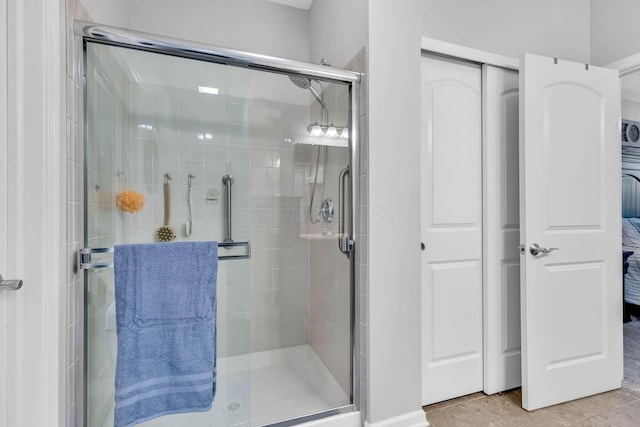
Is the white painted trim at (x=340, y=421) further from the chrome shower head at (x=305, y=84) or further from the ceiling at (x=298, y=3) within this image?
the ceiling at (x=298, y=3)

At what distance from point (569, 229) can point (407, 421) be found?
144 centimetres

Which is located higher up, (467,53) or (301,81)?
(467,53)

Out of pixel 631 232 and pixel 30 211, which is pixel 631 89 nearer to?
pixel 631 232

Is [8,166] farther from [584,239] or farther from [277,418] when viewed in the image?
[584,239]

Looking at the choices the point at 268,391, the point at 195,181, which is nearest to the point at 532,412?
the point at 268,391

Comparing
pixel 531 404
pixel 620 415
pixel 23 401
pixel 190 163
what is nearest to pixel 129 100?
pixel 190 163

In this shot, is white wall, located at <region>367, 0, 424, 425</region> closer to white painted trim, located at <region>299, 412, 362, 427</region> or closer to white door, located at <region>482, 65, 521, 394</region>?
white painted trim, located at <region>299, 412, 362, 427</region>

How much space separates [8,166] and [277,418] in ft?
5.02

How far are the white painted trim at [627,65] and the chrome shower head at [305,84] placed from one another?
1.95m

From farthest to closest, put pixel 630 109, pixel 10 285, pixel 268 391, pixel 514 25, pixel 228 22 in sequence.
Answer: pixel 630 109, pixel 228 22, pixel 514 25, pixel 268 391, pixel 10 285

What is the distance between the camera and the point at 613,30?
6.86ft


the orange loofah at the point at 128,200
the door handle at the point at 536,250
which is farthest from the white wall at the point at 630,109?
the orange loofah at the point at 128,200

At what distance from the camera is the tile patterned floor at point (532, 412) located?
163cm

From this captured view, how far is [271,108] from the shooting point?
212 centimetres
